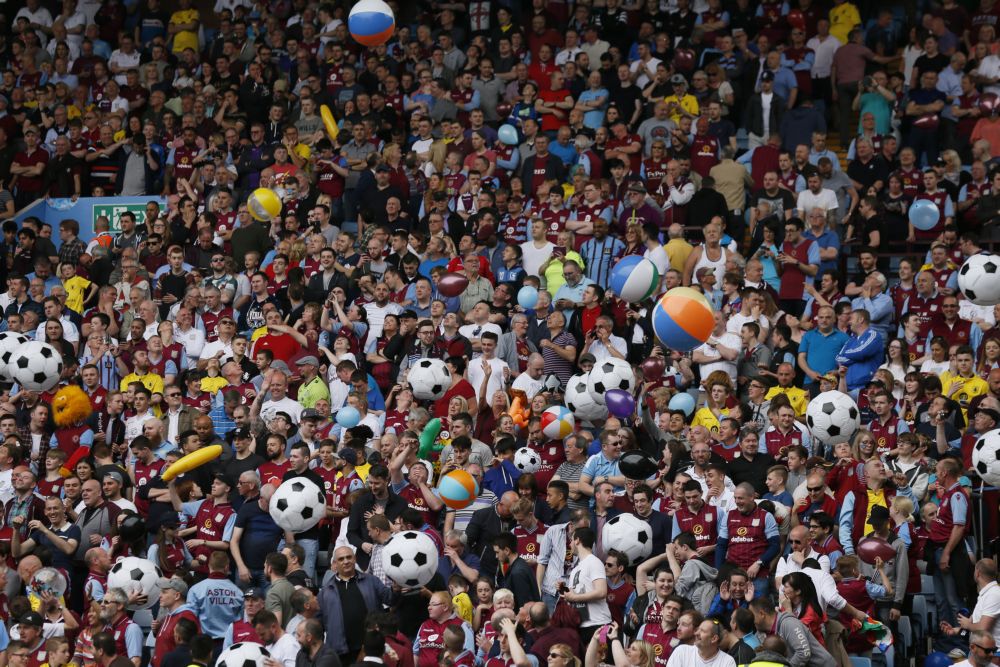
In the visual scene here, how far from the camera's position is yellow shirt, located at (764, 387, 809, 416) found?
50.9 ft

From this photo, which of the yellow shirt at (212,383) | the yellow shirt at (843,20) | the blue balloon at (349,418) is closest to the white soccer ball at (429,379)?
the blue balloon at (349,418)

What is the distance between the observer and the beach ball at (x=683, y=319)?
46.6 feet

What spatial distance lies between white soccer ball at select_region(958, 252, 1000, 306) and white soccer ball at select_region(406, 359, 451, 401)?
5.10m

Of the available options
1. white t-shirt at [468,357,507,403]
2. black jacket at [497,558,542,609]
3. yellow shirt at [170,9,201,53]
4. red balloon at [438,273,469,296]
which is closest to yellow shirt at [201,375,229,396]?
red balloon at [438,273,469,296]

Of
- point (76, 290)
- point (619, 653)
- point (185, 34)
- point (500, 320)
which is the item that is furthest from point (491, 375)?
point (185, 34)

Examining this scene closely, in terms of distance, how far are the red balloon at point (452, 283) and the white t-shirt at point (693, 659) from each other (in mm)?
6888

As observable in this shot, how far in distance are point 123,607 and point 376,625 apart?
7.92ft

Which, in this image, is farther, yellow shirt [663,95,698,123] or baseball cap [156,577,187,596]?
yellow shirt [663,95,698,123]

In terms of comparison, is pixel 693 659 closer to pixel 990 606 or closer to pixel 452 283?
pixel 990 606

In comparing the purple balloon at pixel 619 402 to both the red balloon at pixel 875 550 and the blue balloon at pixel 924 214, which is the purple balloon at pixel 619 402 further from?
the blue balloon at pixel 924 214

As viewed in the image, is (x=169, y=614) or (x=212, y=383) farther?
(x=212, y=383)

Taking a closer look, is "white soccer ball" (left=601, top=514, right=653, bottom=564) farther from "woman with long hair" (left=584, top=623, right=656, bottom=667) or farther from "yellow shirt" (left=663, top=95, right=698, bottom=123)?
"yellow shirt" (left=663, top=95, right=698, bottom=123)

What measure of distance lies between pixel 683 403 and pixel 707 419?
10.7 inches

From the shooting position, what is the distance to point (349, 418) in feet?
51.4
